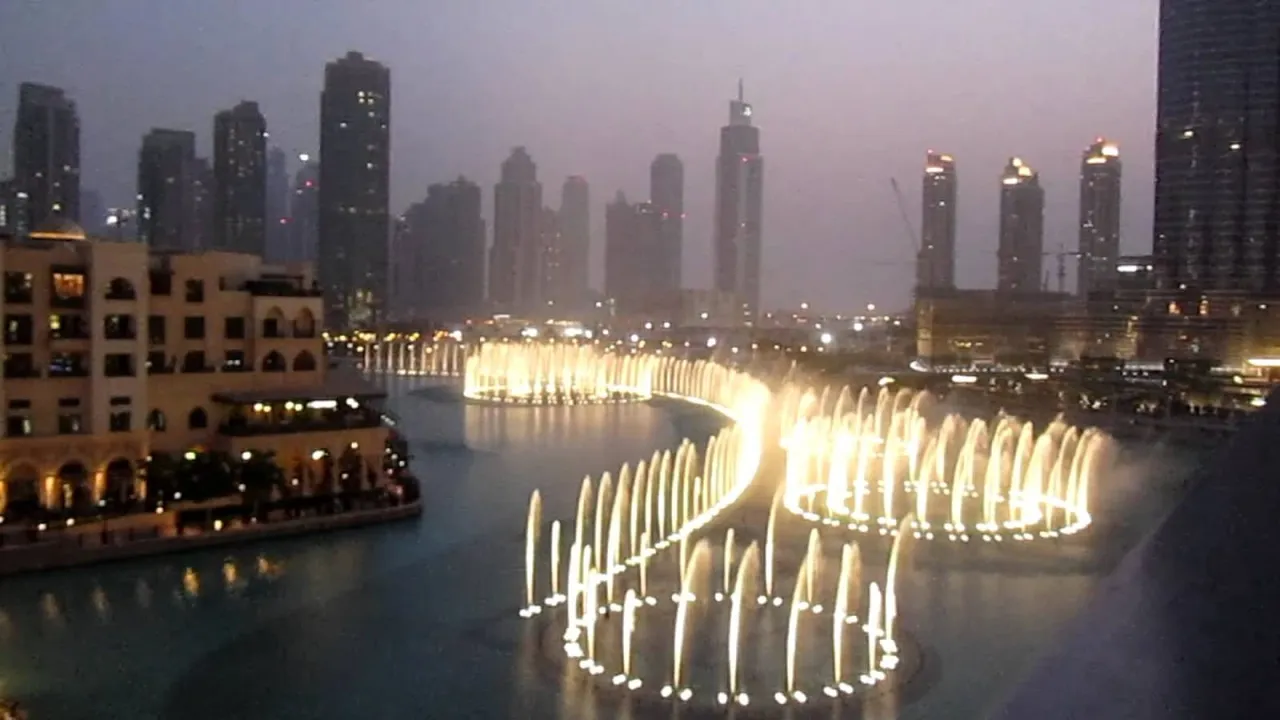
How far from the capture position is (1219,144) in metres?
28.4

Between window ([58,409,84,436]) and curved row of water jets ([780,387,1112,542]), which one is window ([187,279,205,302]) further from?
curved row of water jets ([780,387,1112,542])

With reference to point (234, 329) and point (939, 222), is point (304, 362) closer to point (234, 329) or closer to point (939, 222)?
point (234, 329)

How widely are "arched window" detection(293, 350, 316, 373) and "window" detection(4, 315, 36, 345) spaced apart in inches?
112

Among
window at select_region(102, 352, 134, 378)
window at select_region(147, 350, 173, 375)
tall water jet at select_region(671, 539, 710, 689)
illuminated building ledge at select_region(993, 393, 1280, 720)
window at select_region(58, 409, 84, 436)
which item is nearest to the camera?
illuminated building ledge at select_region(993, 393, 1280, 720)

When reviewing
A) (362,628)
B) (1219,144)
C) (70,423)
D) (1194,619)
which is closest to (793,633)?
(362,628)

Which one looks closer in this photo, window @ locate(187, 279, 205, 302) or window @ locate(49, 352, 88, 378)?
window @ locate(49, 352, 88, 378)

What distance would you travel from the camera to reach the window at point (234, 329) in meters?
12.6

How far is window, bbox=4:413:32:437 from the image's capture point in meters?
10.5

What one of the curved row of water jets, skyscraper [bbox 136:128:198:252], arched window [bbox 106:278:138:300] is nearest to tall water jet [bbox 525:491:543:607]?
the curved row of water jets

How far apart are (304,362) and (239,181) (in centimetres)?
3361

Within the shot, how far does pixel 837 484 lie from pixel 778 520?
2.36 metres

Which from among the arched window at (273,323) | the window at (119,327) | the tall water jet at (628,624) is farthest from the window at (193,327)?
the tall water jet at (628,624)

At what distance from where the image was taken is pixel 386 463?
1322 centimetres

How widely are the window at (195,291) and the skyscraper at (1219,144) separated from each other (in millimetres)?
24063
